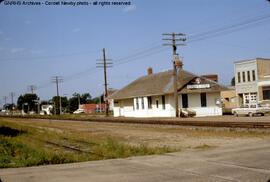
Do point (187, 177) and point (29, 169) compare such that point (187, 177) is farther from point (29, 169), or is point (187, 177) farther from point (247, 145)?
point (247, 145)

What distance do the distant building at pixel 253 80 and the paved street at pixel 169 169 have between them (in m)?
43.3

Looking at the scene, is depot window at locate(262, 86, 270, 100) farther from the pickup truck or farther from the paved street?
the paved street

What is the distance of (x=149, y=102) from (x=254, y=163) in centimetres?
4207

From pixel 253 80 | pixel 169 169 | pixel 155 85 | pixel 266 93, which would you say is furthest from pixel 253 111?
pixel 169 169

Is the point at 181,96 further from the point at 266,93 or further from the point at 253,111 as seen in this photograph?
the point at 266,93

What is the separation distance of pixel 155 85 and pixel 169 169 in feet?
136

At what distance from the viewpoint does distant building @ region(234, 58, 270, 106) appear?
186ft

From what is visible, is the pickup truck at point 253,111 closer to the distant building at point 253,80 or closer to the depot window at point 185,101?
the depot window at point 185,101

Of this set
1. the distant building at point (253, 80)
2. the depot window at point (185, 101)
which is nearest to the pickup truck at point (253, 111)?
the depot window at point (185, 101)

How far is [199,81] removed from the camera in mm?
49375

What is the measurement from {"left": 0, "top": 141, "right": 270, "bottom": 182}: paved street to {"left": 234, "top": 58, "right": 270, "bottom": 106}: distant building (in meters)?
43.3

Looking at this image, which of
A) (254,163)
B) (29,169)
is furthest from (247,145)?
(29,169)

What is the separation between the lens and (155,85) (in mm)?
52781

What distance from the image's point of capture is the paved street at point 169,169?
10.1 m
